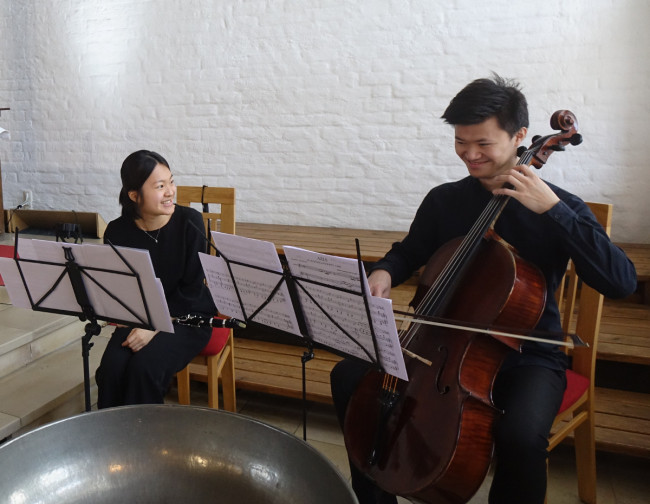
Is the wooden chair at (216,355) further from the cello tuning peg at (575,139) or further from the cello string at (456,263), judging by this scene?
the cello tuning peg at (575,139)

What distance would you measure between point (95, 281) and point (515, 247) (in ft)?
3.77

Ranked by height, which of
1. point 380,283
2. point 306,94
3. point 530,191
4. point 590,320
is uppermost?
point 306,94

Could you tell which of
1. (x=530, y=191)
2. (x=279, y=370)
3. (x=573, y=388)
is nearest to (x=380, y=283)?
(x=530, y=191)

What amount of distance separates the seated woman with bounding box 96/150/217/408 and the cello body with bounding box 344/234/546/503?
28.9 inches

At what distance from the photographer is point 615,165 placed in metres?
2.83

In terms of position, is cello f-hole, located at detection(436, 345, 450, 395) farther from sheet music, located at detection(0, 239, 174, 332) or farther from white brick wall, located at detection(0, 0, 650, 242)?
white brick wall, located at detection(0, 0, 650, 242)

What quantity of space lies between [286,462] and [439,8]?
111 inches

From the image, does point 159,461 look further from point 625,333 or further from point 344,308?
point 625,333

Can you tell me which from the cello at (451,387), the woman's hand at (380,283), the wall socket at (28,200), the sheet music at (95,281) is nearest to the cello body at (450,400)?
the cello at (451,387)

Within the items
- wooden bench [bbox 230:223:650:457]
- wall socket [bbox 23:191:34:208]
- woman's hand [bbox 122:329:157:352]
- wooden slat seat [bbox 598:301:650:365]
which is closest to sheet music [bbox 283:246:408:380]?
woman's hand [bbox 122:329:157:352]

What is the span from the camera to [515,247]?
4.85ft

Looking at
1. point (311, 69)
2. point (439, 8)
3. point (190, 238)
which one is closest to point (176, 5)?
point (311, 69)

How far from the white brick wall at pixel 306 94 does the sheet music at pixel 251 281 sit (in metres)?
2.07

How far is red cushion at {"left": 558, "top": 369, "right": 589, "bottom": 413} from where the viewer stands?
1472 millimetres
